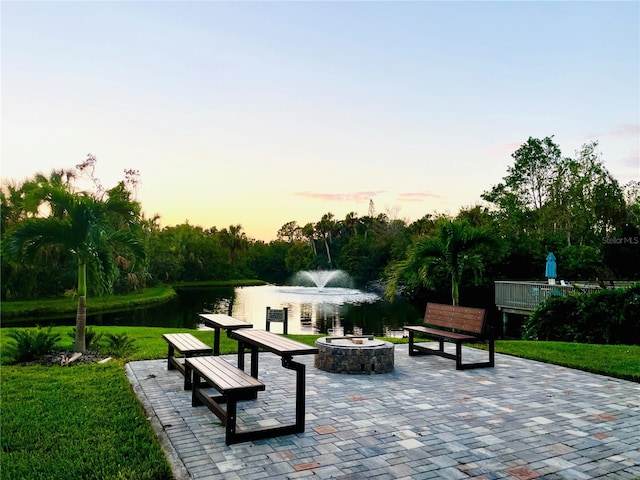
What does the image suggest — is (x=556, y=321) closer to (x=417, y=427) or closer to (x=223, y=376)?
(x=417, y=427)

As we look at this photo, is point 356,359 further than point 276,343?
Yes

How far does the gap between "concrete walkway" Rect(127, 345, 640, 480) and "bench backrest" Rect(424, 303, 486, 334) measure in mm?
826

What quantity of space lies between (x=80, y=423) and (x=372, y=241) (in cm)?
5657

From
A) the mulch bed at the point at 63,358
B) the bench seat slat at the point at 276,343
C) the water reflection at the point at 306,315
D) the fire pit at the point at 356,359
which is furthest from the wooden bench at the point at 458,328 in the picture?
the water reflection at the point at 306,315

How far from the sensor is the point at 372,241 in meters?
60.4

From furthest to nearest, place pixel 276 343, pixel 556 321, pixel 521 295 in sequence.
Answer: pixel 521 295 < pixel 556 321 < pixel 276 343

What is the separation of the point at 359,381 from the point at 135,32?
939 cm

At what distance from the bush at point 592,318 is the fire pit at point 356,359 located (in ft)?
27.0

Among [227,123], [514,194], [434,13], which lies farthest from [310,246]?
[434,13]

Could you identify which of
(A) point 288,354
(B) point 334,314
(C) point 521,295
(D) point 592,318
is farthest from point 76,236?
(C) point 521,295

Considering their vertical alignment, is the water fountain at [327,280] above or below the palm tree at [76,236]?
below

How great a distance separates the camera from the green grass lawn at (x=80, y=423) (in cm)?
359

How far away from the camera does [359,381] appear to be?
6812 millimetres

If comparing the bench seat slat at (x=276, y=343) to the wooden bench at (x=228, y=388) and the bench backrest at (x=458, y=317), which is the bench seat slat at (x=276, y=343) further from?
the bench backrest at (x=458, y=317)
